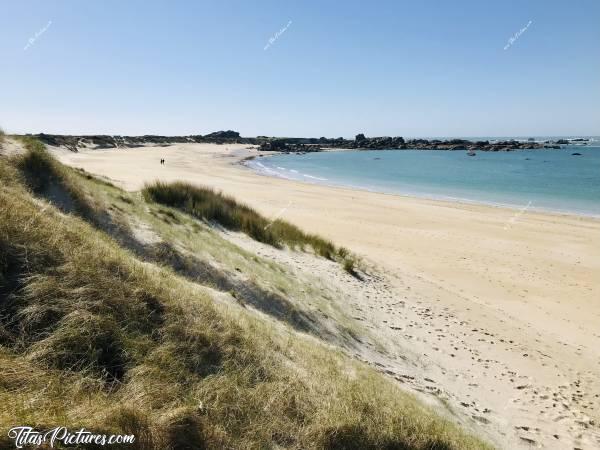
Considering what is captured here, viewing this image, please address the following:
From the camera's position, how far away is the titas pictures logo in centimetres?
236

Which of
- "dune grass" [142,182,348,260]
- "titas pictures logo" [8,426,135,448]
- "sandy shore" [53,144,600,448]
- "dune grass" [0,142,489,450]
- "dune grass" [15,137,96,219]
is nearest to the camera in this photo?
"titas pictures logo" [8,426,135,448]

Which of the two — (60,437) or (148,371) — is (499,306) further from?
(60,437)

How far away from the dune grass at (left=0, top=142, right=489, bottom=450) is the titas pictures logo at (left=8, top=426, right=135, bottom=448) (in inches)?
2.1

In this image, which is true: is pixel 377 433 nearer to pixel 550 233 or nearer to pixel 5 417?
pixel 5 417

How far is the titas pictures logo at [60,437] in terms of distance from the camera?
7.75ft

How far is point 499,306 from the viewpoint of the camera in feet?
39.6

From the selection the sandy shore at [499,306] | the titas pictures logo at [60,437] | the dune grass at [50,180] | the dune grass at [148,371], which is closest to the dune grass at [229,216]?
the sandy shore at [499,306]

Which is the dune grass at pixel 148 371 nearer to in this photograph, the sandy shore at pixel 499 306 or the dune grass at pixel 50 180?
the dune grass at pixel 50 180

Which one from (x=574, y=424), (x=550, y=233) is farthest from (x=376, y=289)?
(x=550, y=233)

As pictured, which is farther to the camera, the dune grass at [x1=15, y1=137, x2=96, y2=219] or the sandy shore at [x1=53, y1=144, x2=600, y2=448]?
the dune grass at [x1=15, y1=137, x2=96, y2=219]

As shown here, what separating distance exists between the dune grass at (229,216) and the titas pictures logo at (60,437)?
11005 mm

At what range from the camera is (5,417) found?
95.5 inches

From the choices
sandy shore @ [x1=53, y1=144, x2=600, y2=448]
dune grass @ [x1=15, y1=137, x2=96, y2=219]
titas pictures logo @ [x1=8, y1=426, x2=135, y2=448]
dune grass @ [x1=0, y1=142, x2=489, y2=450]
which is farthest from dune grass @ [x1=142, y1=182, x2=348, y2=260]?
titas pictures logo @ [x1=8, y1=426, x2=135, y2=448]

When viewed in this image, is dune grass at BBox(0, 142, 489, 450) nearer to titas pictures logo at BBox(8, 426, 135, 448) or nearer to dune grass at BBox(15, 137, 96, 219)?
titas pictures logo at BBox(8, 426, 135, 448)
